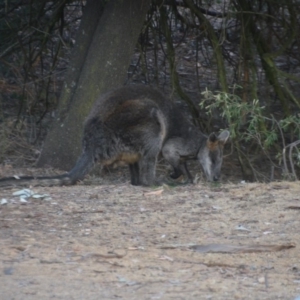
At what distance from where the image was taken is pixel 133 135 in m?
8.55

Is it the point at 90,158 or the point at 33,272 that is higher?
the point at 90,158

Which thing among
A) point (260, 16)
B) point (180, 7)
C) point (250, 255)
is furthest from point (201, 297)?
point (180, 7)

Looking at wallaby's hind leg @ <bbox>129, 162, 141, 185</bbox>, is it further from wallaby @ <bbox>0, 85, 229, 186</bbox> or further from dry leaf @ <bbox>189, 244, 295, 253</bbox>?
dry leaf @ <bbox>189, 244, 295, 253</bbox>

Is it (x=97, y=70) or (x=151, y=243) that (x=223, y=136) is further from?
(x=151, y=243)

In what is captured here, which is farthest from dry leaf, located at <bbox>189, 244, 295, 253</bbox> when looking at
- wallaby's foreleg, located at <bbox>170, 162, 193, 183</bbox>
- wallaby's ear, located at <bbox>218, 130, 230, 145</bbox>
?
wallaby's ear, located at <bbox>218, 130, 230, 145</bbox>

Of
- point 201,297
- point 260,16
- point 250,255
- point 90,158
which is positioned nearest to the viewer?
point 201,297

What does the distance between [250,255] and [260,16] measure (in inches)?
219

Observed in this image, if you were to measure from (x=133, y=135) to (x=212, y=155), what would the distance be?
1.53m

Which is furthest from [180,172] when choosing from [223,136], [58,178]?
[58,178]

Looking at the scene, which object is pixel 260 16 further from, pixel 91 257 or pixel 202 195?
pixel 91 257

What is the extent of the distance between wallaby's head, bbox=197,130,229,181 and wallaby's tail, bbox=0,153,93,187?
72.3 inches

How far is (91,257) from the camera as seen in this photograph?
208 inches

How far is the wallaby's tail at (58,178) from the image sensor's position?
759 centimetres

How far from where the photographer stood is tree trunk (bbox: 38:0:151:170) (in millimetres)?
9195
